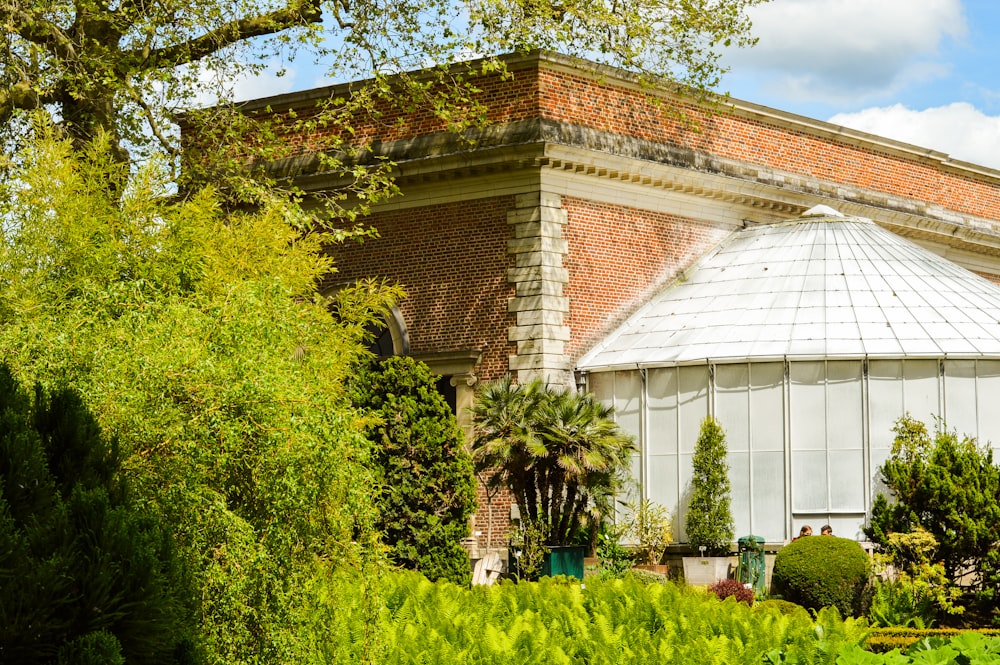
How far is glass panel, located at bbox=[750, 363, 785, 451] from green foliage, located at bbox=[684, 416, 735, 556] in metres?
0.58

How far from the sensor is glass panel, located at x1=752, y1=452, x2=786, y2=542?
72.2 feet

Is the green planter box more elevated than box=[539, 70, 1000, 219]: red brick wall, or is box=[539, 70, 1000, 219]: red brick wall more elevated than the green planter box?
box=[539, 70, 1000, 219]: red brick wall

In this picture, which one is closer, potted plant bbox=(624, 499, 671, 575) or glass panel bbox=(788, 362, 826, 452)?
potted plant bbox=(624, 499, 671, 575)

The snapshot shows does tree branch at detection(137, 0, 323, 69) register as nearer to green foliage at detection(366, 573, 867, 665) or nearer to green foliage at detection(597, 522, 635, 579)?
green foliage at detection(597, 522, 635, 579)

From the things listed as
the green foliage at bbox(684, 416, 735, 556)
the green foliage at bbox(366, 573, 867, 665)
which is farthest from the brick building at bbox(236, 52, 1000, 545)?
the green foliage at bbox(366, 573, 867, 665)

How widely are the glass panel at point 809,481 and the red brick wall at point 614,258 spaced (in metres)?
4.33

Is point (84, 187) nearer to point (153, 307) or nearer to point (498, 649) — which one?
point (153, 307)

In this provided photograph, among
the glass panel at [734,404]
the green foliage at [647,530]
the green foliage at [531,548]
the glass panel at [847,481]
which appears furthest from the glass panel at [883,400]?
the green foliage at [531,548]

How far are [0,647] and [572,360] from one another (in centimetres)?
1903

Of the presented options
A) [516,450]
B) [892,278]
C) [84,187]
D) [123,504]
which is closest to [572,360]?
[516,450]

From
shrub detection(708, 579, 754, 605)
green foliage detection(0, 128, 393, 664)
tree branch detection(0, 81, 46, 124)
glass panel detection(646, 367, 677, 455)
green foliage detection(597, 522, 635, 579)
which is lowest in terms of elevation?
shrub detection(708, 579, 754, 605)

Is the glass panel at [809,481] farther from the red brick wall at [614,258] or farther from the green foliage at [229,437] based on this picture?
the green foliage at [229,437]

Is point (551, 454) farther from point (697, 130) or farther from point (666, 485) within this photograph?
point (697, 130)

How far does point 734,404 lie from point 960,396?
11.8 ft
